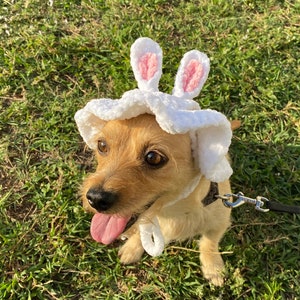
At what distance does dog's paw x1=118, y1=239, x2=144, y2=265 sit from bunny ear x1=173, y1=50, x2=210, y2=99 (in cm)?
133

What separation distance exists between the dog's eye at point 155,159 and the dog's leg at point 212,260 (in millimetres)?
1020

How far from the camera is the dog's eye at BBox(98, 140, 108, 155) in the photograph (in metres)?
2.20

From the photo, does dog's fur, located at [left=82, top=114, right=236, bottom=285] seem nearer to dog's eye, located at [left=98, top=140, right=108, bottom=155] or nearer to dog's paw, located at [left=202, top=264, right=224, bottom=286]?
dog's eye, located at [left=98, top=140, right=108, bottom=155]

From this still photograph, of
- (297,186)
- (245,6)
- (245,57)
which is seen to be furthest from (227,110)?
(245,6)

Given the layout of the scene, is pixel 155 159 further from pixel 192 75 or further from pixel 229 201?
pixel 229 201

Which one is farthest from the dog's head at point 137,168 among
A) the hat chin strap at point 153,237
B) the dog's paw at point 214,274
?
the dog's paw at point 214,274

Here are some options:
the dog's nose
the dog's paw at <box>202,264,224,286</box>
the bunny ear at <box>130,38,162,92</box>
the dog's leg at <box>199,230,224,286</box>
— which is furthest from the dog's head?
the dog's paw at <box>202,264,224,286</box>

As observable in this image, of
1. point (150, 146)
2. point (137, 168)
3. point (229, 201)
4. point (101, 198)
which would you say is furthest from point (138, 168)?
point (229, 201)

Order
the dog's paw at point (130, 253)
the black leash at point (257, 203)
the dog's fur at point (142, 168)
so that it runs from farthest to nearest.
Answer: the dog's paw at point (130, 253) < the black leash at point (257, 203) < the dog's fur at point (142, 168)

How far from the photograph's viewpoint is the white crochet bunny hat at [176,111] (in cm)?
190

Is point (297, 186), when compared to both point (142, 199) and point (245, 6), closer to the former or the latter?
point (142, 199)

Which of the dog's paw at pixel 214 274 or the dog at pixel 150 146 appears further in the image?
the dog's paw at pixel 214 274

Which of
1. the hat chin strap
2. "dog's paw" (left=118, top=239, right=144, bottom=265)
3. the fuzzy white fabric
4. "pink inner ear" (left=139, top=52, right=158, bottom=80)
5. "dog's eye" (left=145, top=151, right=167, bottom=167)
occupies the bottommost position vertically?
"dog's paw" (left=118, top=239, right=144, bottom=265)

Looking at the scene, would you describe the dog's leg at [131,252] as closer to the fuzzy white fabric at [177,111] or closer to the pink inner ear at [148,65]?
the fuzzy white fabric at [177,111]
